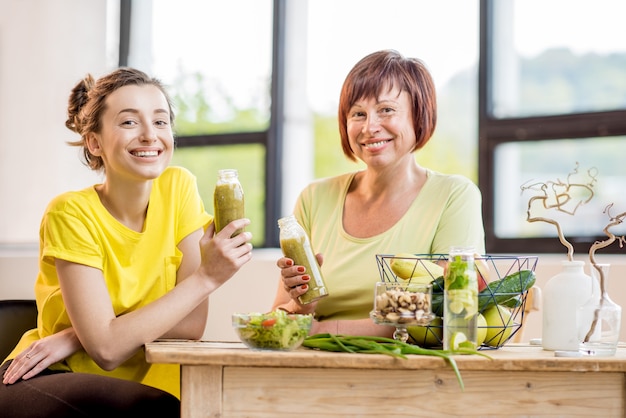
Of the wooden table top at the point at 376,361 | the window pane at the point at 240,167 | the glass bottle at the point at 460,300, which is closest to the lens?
the wooden table top at the point at 376,361

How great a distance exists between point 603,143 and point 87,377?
78.3 inches

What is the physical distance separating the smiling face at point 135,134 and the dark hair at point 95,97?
0.7 inches

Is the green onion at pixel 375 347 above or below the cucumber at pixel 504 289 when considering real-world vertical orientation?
below

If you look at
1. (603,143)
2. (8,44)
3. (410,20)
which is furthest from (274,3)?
(603,143)

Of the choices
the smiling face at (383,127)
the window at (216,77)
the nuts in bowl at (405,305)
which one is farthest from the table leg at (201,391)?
the window at (216,77)

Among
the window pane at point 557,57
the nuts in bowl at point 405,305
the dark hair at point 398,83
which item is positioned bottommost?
the nuts in bowl at point 405,305

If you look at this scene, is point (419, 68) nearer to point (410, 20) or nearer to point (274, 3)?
point (410, 20)

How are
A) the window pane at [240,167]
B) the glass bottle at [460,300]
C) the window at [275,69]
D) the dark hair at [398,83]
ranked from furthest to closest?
1. the window pane at [240,167]
2. the window at [275,69]
3. the dark hair at [398,83]
4. the glass bottle at [460,300]

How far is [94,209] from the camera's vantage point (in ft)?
6.70

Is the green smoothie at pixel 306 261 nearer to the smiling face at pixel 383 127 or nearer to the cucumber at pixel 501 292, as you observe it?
the cucumber at pixel 501 292

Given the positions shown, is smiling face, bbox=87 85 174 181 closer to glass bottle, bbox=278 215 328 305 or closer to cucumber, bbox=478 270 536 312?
glass bottle, bbox=278 215 328 305

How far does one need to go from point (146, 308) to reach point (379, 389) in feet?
1.98

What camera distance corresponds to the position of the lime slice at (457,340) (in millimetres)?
1503

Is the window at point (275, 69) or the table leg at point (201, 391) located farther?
the window at point (275, 69)
